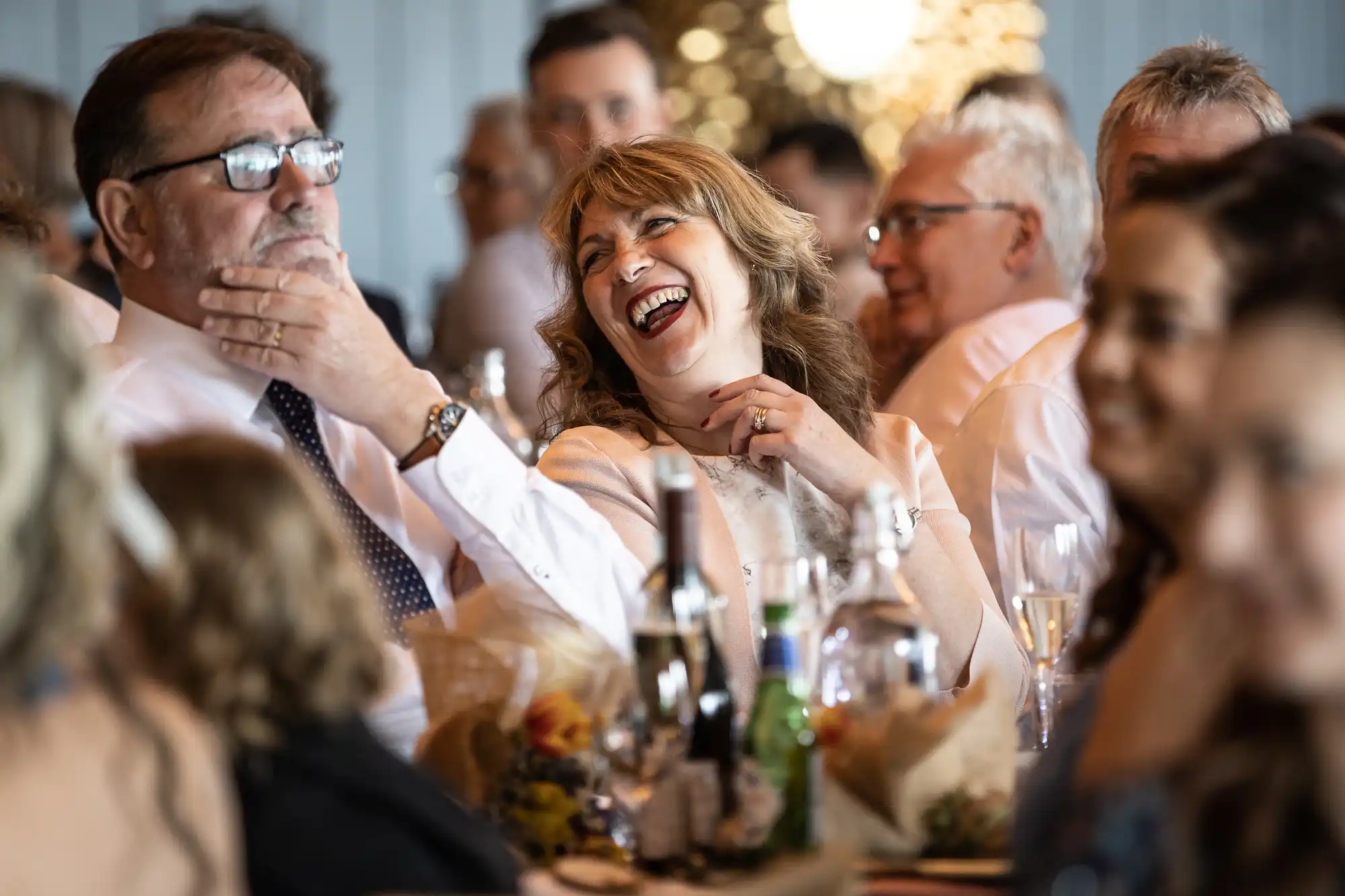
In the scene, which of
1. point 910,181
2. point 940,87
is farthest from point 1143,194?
point 940,87

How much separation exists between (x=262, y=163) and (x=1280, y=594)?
189cm

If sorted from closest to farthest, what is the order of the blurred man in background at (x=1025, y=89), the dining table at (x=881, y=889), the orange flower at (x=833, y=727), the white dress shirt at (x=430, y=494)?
the dining table at (x=881, y=889)
the orange flower at (x=833, y=727)
the white dress shirt at (x=430, y=494)
the blurred man in background at (x=1025, y=89)

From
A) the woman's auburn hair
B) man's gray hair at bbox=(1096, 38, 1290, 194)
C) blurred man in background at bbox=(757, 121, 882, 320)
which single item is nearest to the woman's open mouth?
the woman's auburn hair

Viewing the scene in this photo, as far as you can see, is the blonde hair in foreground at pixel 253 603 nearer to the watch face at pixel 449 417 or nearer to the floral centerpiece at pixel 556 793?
the floral centerpiece at pixel 556 793

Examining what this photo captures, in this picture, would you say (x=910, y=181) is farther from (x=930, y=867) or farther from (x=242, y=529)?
(x=242, y=529)

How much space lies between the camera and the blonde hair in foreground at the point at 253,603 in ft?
3.78

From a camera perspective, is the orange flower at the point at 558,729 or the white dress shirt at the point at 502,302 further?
the white dress shirt at the point at 502,302

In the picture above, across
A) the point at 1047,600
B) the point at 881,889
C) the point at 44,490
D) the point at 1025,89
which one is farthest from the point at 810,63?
the point at 44,490

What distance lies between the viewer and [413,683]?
6.10 ft

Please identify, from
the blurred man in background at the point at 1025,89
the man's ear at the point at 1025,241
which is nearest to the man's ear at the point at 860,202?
the blurred man in background at the point at 1025,89

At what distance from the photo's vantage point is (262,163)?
250cm

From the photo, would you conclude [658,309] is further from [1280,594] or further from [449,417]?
[1280,594]

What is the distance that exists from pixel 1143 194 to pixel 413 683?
101 cm

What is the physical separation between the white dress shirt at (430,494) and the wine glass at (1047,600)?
535mm
